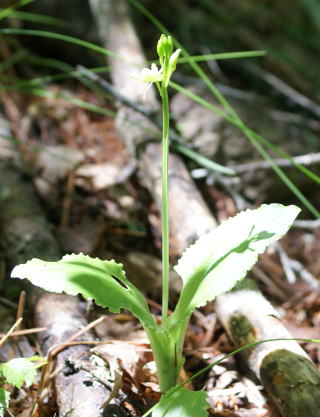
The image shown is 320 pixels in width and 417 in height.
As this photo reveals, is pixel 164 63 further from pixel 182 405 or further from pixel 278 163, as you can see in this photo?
pixel 278 163

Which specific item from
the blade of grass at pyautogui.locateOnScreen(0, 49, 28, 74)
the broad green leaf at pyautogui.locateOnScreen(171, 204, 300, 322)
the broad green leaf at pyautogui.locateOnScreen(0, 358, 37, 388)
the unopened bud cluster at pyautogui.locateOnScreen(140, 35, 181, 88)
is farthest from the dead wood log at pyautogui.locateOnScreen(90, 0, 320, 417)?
the unopened bud cluster at pyautogui.locateOnScreen(140, 35, 181, 88)

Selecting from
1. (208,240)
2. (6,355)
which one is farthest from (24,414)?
(208,240)

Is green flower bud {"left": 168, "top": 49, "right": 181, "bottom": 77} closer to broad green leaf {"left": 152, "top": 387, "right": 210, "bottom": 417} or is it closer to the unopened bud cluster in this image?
the unopened bud cluster

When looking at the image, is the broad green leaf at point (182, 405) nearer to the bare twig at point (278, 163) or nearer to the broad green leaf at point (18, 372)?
the broad green leaf at point (18, 372)

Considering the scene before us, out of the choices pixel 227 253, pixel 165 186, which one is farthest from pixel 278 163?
pixel 165 186

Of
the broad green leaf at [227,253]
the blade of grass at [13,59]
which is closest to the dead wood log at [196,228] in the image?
the broad green leaf at [227,253]

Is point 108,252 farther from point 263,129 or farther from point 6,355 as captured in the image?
point 263,129
